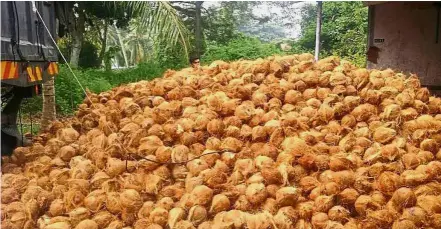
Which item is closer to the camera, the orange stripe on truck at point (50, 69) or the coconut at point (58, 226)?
the coconut at point (58, 226)

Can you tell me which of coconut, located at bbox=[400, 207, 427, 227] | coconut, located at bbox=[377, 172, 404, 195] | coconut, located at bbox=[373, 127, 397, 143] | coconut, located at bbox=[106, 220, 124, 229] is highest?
coconut, located at bbox=[373, 127, 397, 143]

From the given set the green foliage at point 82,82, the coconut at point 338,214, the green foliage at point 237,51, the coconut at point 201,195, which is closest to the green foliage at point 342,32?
the green foliage at point 237,51

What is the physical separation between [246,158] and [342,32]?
45.3ft

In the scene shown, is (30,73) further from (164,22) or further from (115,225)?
(164,22)

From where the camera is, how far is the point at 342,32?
15.9 m

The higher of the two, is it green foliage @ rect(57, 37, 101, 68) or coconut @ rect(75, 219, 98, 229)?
green foliage @ rect(57, 37, 101, 68)

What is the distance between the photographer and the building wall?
6973 millimetres

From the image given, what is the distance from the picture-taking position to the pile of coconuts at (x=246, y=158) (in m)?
2.59

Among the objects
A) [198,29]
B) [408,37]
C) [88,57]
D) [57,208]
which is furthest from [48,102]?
[88,57]

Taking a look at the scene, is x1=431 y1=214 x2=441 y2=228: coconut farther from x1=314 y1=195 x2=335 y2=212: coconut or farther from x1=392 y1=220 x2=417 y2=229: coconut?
x1=314 y1=195 x2=335 y2=212: coconut

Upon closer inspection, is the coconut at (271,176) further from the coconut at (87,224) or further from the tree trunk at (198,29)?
the tree trunk at (198,29)

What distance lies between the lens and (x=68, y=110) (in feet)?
31.4

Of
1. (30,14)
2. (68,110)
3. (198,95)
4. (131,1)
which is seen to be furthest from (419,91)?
(131,1)

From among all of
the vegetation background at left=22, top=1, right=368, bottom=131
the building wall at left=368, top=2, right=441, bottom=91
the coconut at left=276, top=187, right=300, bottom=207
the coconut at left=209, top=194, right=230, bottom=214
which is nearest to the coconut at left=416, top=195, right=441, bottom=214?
the coconut at left=276, top=187, right=300, bottom=207
